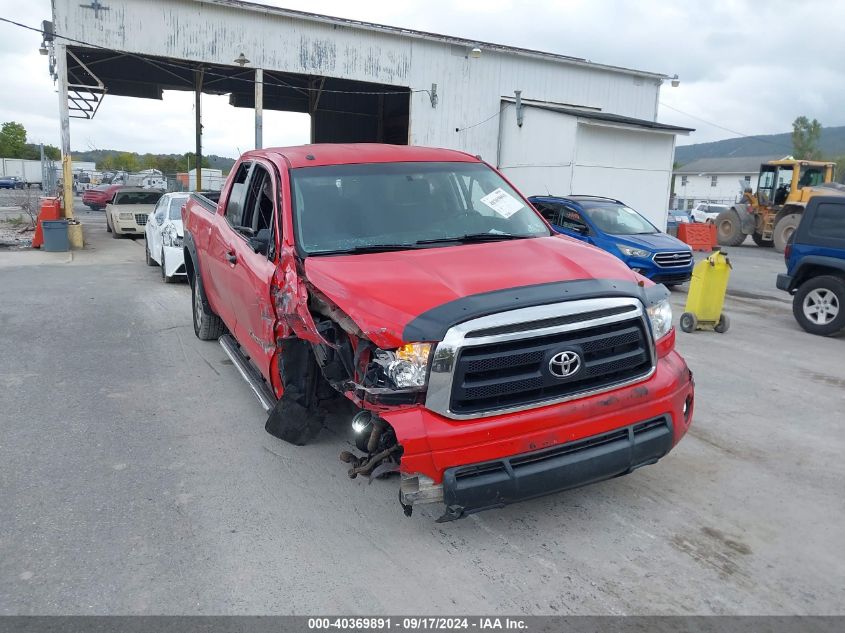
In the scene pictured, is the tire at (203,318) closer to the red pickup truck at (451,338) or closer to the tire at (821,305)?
the red pickup truck at (451,338)

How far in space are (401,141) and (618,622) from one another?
28.7m

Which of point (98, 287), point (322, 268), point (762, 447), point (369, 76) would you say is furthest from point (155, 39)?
point (762, 447)

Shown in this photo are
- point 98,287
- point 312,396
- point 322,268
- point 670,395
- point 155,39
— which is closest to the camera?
point 670,395

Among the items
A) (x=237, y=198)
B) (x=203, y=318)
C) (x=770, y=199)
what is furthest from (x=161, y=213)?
(x=770, y=199)

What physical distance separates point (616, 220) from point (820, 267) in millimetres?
4196

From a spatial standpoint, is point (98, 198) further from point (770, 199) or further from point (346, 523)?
point (346, 523)

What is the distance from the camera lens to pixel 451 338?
313cm

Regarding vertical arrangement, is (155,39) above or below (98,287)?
above

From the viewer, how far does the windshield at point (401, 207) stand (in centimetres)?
438

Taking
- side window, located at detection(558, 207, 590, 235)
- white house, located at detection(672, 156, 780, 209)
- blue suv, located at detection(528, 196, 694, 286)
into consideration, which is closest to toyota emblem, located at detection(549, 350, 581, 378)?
blue suv, located at detection(528, 196, 694, 286)

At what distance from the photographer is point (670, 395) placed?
3.67 meters

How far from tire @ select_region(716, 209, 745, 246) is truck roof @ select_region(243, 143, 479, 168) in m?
20.6

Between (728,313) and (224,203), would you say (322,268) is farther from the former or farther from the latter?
(728,313)

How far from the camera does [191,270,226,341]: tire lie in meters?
7.44
